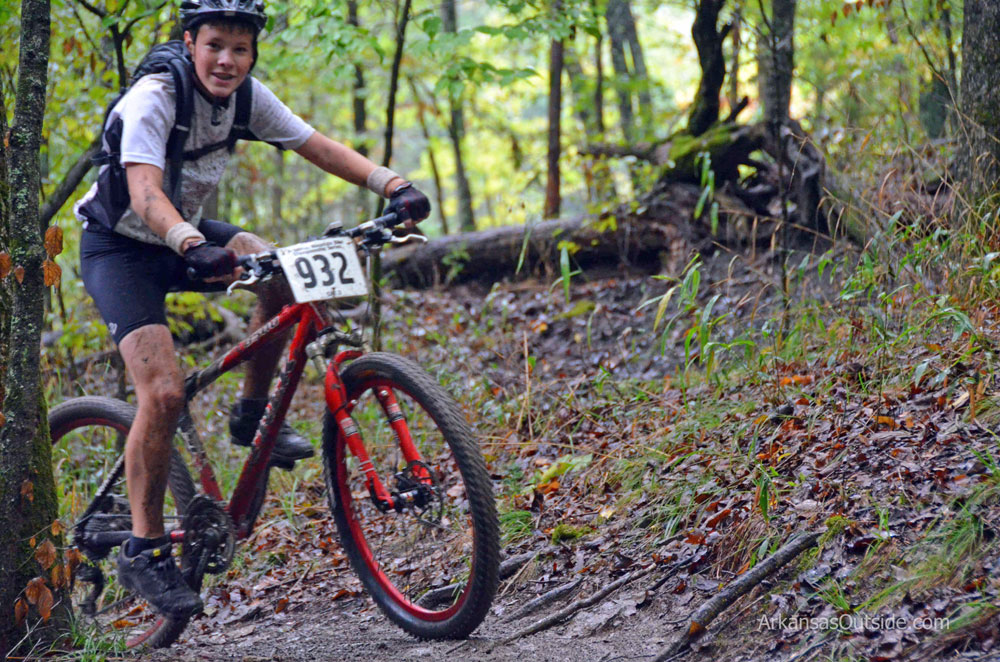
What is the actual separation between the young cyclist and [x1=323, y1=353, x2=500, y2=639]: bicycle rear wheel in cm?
43

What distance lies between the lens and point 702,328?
13.1 ft

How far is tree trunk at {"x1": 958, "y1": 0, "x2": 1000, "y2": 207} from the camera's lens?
4.36 m

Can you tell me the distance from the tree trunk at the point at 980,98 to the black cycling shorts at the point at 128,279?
3.85 metres

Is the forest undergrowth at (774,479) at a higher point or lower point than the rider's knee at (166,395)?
lower

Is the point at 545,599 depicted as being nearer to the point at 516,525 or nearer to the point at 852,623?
the point at 516,525

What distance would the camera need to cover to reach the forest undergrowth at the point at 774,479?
8.16ft

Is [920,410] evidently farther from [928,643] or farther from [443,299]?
[443,299]

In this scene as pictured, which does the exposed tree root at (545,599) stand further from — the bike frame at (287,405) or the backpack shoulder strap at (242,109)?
the backpack shoulder strap at (242,109)

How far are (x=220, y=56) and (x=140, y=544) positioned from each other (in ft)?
6.63

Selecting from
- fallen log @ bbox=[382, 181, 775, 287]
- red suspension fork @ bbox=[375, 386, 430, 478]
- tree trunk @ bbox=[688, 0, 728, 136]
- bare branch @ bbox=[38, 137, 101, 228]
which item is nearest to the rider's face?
red suspension fork @ bbox=[375, 386, 430, 478]

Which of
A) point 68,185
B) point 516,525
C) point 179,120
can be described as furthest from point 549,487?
point 68,185

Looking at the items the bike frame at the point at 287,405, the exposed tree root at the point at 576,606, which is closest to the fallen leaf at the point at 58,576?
the bike frame at the point at 287,405

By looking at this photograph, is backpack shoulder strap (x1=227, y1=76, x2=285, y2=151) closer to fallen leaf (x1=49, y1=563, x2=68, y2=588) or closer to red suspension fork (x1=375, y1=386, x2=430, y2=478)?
red suspension fork (x1=375, y1=386, x2=430, y2=478)

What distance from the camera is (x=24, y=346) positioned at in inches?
118
